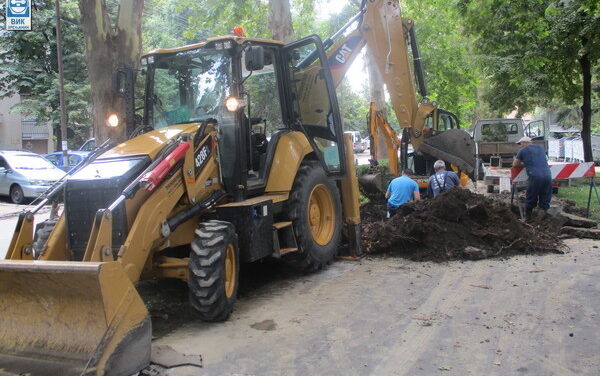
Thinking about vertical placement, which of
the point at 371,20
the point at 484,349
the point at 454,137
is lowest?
the point at 484,349

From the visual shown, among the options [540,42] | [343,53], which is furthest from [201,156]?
[540,42]

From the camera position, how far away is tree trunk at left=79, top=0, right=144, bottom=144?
9.85 meters

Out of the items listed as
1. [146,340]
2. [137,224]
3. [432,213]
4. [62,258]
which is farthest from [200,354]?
[432,213]

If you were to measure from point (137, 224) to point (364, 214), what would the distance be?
248 inches

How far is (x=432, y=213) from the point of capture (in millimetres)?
8547

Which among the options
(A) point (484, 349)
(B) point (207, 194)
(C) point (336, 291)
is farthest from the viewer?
(C) point (336, 291)

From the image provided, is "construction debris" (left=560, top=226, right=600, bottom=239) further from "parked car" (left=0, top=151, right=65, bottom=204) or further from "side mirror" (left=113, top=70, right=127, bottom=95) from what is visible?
"parked car" (left=0, top=151, right=65, bottom=204)

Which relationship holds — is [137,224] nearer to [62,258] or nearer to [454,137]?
[62,258]

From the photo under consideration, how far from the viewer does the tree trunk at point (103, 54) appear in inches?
388

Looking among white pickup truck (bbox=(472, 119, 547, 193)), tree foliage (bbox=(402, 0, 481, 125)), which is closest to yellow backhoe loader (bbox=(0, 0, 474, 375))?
white pickup truck (bbox=(472, 119, 547, 193))

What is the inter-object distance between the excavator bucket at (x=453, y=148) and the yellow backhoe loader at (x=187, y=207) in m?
2.49

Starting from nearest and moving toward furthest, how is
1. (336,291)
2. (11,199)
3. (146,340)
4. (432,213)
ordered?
(146,340) → (336,291) → (432,213) → (11,199)

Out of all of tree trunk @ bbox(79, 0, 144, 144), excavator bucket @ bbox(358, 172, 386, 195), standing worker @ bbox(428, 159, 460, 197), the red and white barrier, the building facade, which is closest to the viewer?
standing worker @ bbox(428, 159, 460, 197)

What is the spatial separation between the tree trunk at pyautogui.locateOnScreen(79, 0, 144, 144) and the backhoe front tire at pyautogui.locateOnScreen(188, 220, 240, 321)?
5048 mm
